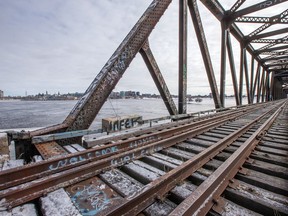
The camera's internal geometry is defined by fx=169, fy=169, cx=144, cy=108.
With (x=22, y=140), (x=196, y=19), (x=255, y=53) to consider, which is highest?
(x=255, y=53)

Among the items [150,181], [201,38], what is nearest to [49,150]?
[150,181]

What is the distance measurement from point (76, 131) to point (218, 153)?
9.14ft

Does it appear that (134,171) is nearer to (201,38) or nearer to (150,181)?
(150,181)

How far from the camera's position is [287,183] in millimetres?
2145

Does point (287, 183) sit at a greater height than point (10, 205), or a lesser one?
lesser

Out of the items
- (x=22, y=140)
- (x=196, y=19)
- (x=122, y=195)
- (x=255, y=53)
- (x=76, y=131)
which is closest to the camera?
(x=122, y=195)

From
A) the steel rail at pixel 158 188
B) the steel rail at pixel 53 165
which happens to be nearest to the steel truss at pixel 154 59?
the steel rail at pixel 53 165

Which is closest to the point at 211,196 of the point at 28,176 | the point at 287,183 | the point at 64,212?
the point at 287,183

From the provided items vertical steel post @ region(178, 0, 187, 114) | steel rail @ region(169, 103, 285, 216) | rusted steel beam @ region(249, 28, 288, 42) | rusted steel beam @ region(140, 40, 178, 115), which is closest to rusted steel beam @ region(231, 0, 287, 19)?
rusted steel beam @ region(249, 28, 288, 42)

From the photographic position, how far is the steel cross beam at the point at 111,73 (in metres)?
3.67

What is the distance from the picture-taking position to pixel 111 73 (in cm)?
404

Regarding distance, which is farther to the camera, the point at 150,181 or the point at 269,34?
the point at 269,34

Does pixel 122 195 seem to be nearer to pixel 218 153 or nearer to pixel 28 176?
pixel 28 176

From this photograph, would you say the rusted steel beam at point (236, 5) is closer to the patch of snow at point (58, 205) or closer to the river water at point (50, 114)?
the river water at point (50, 114)
